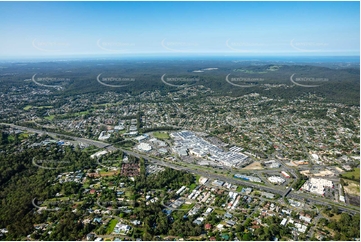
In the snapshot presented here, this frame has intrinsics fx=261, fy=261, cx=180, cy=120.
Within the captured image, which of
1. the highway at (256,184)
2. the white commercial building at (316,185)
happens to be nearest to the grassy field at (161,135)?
the highway at (256,184)

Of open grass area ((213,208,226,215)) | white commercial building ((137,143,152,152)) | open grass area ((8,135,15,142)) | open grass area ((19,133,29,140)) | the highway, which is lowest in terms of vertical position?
open grass area ((213,208,226,215))

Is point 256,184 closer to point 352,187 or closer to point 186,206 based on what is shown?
point 186,206

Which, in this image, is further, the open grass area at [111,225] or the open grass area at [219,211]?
the open grass area at [219,211]

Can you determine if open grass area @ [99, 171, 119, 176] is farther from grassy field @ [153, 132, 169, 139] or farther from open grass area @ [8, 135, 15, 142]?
open grass area @ [8, 135, 15, 142]

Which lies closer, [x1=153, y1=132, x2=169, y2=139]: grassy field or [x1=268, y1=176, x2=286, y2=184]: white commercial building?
[x1=268, y1=176, x2=286, y2=184]: white commercial building

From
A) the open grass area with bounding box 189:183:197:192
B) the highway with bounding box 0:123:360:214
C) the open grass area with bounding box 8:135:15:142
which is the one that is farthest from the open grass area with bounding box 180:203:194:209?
the open grass area with bounding box 8:135:15:142

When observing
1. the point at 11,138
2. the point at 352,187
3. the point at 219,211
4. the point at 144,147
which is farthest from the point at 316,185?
the point at 11,138

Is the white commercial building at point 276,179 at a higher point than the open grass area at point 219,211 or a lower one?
higher

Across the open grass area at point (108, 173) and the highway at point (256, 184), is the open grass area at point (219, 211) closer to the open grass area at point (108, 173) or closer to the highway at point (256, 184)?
the highway at point (256, 184)

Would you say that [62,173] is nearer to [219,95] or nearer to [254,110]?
[254,110]

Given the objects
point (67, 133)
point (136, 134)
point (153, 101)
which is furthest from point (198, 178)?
point (153, 101)

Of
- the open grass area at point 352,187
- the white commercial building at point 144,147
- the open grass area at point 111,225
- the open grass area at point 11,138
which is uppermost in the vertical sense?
the white commercial building at point 144,147

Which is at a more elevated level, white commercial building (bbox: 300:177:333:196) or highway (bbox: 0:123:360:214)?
white commercial building (bbox: 300:177:333:196)
